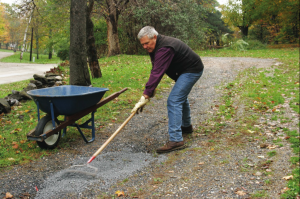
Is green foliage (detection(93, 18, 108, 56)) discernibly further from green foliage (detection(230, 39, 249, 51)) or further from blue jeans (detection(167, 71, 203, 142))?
blue jeans (detection(167, 71, 203, 142))

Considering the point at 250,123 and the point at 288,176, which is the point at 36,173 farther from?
the point at 250,123

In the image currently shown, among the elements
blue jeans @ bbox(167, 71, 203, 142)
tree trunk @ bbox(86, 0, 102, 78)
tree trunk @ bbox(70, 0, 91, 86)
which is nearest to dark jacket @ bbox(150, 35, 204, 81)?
blue jeans @ bbox(167, 71, 203, 142)

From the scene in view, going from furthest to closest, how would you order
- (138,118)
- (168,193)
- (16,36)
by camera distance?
(16,36), (138,118), (168,193)

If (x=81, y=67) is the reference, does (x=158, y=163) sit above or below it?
below

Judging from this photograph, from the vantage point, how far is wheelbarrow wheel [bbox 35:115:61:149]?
408 cm

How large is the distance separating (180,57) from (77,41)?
4.18 meters

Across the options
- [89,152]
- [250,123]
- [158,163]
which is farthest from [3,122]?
[250,123]

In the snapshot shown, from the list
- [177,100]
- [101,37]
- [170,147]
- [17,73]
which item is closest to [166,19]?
[101,37]

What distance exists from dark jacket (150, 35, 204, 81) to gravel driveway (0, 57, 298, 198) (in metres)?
1.26

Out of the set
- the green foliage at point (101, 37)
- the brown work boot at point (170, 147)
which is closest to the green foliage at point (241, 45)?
the green foliage at point (101, 37)

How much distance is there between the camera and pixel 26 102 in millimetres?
7418

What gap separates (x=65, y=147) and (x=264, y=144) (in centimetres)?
322

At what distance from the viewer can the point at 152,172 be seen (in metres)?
3.68

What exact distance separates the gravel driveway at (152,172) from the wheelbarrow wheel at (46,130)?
20 centimetres
